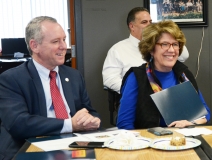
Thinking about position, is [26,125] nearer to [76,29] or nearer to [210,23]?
[76,29]

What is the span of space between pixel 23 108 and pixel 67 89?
32 cm

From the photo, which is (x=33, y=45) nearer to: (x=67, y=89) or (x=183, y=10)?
(x=67, y=89)

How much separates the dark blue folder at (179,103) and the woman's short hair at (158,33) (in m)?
0.36

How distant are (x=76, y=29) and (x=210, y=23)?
1427mm

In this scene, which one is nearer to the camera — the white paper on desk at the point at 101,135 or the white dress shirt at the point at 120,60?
the white paper on desk at the point at 101,135

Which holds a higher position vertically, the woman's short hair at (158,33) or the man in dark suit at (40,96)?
the woman's short hair at (158,33)

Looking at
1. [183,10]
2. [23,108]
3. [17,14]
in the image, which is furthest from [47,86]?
[17,14]

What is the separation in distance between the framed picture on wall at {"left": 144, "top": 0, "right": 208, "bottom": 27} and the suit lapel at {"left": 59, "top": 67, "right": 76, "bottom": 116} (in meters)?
2.04

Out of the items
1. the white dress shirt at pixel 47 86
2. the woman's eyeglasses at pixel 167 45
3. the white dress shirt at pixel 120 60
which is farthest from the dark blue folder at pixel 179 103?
the white dress shirt at pixel 120 60

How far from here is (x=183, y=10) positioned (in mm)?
4043

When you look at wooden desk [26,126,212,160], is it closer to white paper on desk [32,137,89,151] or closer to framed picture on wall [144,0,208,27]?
white paper on desk [32,137,89,151]

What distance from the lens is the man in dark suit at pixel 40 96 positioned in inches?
74.9

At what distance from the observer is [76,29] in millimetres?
4008

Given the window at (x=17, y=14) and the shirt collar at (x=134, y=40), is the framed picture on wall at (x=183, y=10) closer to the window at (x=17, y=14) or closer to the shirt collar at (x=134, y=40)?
the shirt collar at (x=134, y=40)
